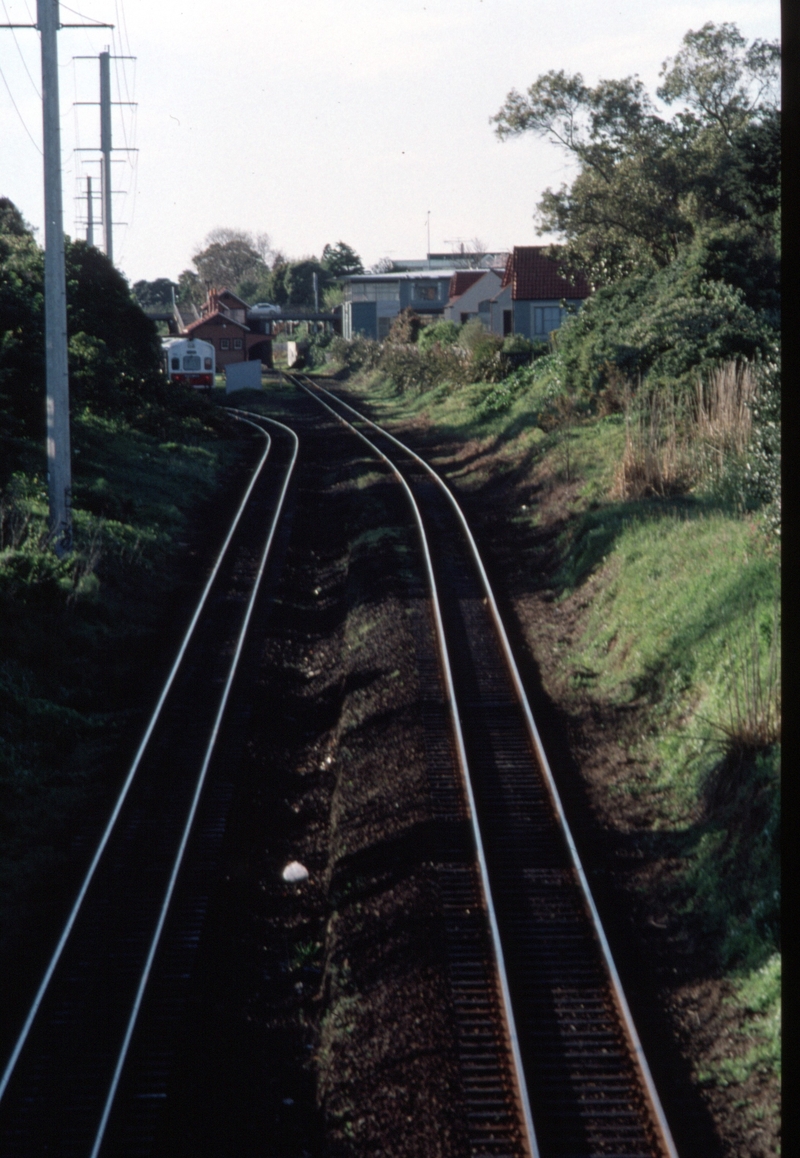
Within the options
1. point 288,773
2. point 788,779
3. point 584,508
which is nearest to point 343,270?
point 584,508

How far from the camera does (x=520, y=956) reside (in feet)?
25.2

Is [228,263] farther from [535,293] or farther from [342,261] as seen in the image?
[535,293]

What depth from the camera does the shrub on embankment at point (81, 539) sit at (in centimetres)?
1112

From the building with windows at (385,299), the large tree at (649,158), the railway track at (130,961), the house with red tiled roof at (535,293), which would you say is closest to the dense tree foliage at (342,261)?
the building with windows at (385,299)

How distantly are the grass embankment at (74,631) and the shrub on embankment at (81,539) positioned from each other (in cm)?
2

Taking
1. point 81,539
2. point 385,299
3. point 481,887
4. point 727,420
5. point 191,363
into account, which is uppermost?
point 385,299

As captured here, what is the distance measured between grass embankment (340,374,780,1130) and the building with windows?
228 ft

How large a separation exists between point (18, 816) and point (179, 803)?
1.48 m

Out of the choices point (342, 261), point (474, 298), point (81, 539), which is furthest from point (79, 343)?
point (342, 261)

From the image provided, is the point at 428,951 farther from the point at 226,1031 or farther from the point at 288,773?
the point at 288,773

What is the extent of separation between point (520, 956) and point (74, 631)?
8918 mm

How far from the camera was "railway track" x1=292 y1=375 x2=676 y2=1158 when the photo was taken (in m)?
6.07

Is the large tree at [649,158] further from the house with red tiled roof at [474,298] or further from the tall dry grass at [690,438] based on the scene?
the house with red tiled roof at [474,298]

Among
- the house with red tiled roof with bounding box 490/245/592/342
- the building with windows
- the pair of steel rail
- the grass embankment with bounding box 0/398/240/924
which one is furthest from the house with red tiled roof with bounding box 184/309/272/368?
the pair of steel rail
